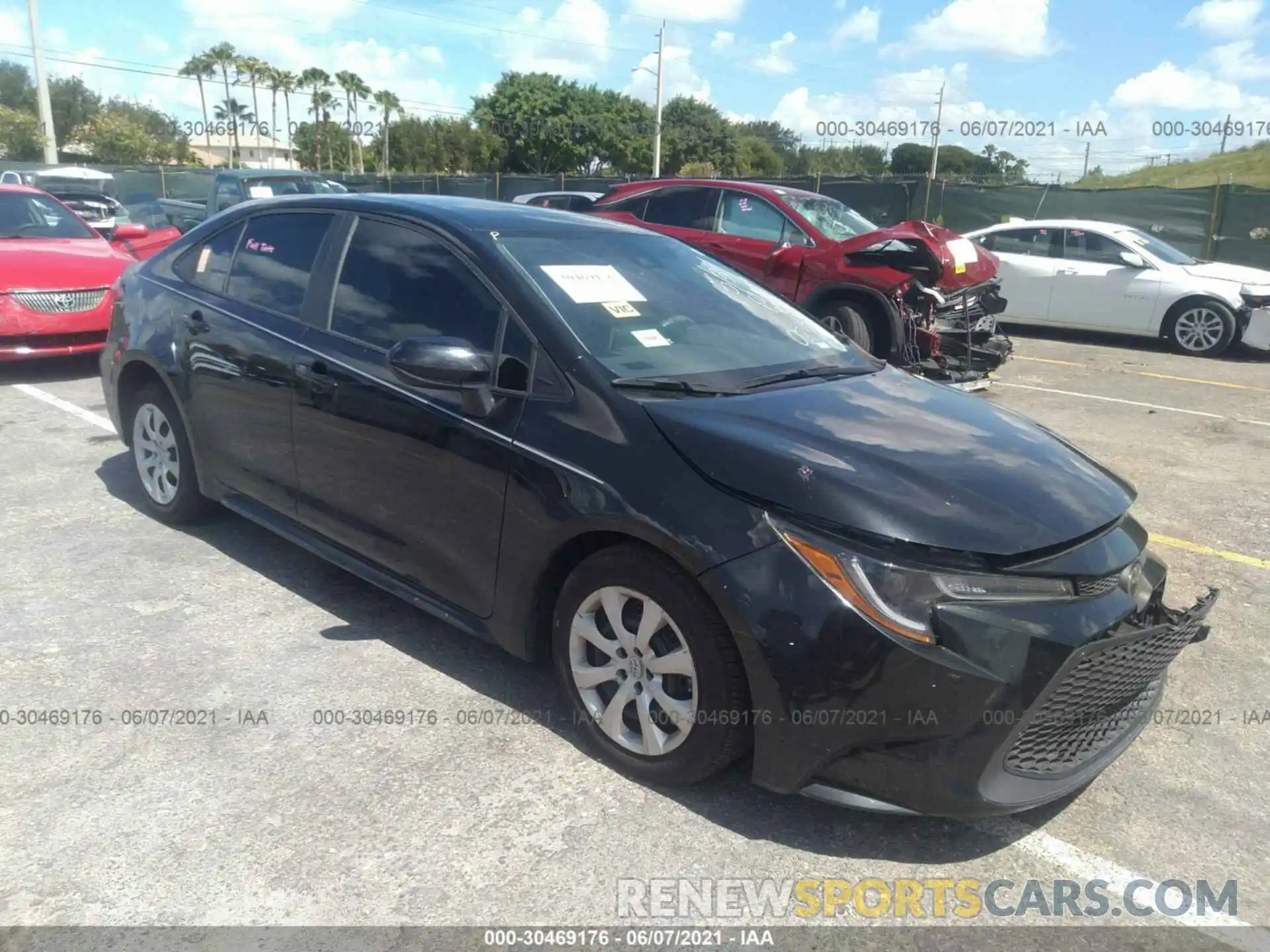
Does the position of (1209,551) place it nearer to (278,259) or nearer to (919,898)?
(919,898)

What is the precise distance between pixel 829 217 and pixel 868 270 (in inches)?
48.0

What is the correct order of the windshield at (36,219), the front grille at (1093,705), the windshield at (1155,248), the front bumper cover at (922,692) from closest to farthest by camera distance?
1. the front bumper cover at (922,692)
2. the front grille at (1093,705)
3. the windshield at (36,219)
4. the windshield at (1155,248)

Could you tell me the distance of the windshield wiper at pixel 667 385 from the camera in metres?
3.15

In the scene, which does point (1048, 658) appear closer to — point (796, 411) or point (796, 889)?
point (796, 889)

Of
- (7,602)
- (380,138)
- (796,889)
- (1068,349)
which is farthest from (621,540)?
(380,138)

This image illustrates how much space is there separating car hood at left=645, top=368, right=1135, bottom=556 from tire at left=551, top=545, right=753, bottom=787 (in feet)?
1.14

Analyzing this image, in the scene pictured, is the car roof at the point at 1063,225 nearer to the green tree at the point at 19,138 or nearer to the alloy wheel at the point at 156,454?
the alloy wheel at the point at 156,454

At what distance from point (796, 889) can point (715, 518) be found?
3.16 feet

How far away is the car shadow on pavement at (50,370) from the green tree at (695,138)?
64.8m

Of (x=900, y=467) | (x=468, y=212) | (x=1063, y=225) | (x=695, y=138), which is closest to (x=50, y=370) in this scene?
(x=468, y=212)

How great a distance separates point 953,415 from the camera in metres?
3.46

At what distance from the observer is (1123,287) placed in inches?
471

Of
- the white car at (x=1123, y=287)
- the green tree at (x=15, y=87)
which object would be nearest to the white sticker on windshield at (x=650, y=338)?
the white car at (x=1123, y=287)

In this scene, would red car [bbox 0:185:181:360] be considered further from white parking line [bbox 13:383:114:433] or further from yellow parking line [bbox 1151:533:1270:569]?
yellow parking line [bbox 1151:533:1270:569]
